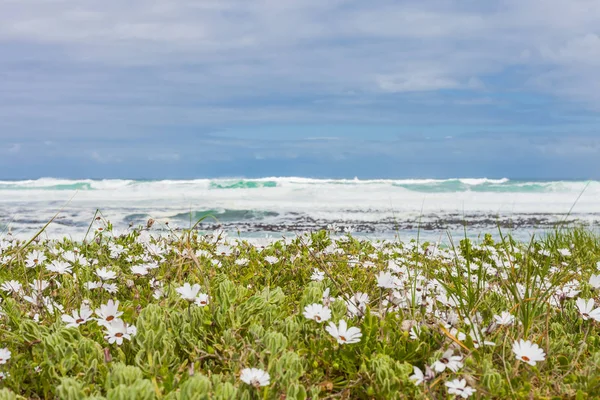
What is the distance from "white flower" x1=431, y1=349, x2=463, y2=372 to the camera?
8.27 feet

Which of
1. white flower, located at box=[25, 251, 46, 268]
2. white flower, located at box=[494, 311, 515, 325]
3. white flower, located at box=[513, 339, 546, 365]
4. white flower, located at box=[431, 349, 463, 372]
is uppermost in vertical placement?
white flower, located at box=[25, 251, 46, 268]

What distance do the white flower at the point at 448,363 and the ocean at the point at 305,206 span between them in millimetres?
5067

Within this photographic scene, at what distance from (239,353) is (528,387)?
134 centimetres

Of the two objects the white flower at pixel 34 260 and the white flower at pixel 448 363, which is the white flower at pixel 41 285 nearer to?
the white flower at pixel 34 260

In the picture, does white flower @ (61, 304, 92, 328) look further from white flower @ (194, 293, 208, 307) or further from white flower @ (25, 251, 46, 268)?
white flower @ (25, 251, 46, 268)

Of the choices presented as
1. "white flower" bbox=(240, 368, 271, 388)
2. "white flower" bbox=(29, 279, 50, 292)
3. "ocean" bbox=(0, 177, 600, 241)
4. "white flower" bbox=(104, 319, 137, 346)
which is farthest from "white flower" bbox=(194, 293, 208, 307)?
"ocean" bbox=(0, 177, 600, 241)

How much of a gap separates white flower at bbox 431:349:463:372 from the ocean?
200 inches

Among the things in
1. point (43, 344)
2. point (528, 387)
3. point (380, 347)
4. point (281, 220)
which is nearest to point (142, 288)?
point (43, 344)

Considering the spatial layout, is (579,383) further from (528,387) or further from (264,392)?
(264,392)

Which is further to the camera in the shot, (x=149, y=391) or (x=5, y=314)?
(x=5, y=314)

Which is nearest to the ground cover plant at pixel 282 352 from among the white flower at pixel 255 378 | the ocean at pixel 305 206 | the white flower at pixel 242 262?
the white flower at pixel 255 378

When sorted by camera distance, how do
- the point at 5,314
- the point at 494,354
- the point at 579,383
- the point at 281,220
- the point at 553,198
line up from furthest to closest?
the point at 553,198, the point at 281,220, the point at 5,314, the point at 494,354, the point at 579,383

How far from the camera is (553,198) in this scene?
101 feet

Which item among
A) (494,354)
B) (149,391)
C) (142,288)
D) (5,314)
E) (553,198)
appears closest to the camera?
(149,391)
